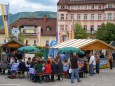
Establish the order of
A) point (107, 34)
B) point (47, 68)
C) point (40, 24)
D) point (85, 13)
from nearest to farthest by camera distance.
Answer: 1. point (47, 68)
2. point (107, 34)
3. point (40, 24)
4. point (85, 13)

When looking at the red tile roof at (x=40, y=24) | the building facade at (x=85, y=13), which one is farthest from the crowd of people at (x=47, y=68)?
the building facade at (x=85, y=13)

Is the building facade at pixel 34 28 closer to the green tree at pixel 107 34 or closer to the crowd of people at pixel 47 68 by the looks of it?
the green tree at pixel 107 34

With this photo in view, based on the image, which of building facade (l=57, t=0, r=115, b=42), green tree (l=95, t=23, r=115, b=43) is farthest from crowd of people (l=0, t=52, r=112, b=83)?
building facade (l=57, t=0, r=115, b=42)

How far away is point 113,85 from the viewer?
2209cm

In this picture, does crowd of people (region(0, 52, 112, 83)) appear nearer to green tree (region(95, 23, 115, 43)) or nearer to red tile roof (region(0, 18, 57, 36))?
green tree (region(95, 23, 115, 43))

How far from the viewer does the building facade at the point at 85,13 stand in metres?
89.1

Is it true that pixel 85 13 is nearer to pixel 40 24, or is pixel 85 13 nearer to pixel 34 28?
pixel 40 24

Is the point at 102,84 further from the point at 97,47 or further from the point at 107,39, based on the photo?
the point at 107,39

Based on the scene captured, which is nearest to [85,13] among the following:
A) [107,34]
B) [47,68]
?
[107,34]

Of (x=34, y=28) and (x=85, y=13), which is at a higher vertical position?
(x=85, y=13)

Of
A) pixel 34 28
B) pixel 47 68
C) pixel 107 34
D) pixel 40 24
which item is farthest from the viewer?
pixel 40 24

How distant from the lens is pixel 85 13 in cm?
9081

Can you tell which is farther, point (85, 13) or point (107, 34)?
point (85, 13)

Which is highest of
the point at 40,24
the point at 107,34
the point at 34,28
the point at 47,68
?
the point at 40,24
